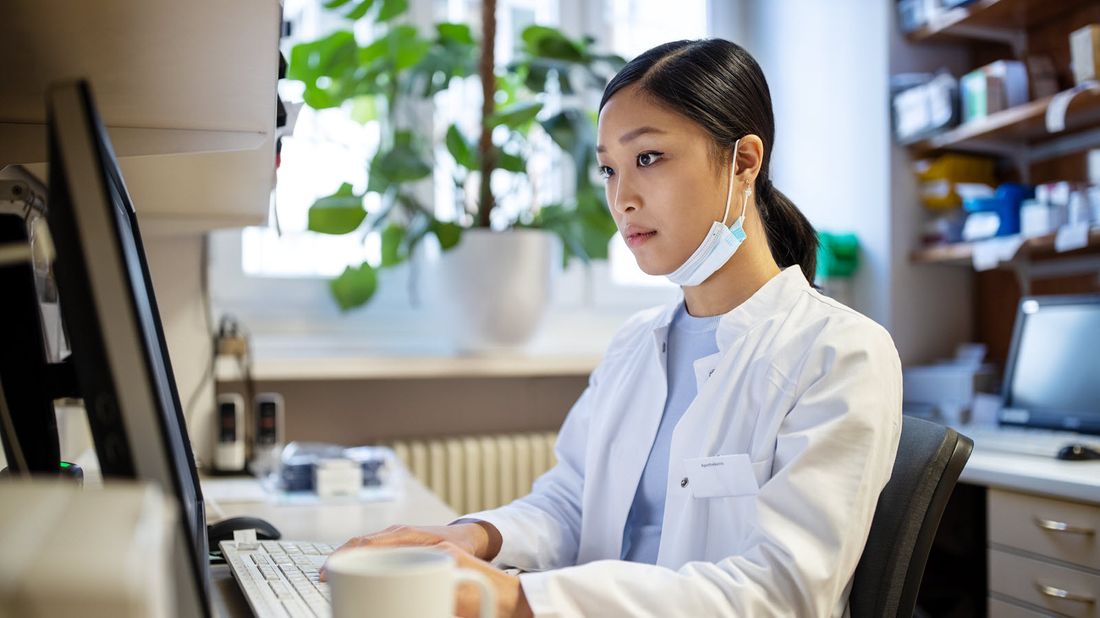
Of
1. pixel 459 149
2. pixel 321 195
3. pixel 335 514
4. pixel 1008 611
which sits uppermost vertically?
→ pixel 459 149

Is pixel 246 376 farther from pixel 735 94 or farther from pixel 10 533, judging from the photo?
pixel 10 533

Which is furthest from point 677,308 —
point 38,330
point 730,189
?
point 38,330

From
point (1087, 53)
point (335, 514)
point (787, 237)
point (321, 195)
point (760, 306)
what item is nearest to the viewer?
point (760, 306)

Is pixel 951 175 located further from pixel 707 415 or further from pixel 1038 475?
pixel 707 415

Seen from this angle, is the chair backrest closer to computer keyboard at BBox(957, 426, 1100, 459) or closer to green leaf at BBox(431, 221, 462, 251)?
computer keyboard at BBox(957, 426, 1100, 459)

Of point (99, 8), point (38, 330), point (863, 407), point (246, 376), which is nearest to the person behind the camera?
point (99, 8)

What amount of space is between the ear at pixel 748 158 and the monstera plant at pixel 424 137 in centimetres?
123

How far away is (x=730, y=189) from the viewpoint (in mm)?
1163

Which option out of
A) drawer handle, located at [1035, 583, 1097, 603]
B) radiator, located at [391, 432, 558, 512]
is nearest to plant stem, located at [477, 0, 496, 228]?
radiator, located at [391, 432, 558, 512]

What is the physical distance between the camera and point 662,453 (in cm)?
117

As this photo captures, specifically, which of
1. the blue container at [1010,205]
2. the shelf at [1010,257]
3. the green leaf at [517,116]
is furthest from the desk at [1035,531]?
the green leaf at [517,116]

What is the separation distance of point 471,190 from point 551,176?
349 millimetres

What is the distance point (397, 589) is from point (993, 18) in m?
2.69

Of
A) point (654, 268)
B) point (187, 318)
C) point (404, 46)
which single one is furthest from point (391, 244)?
point (654, 268)
